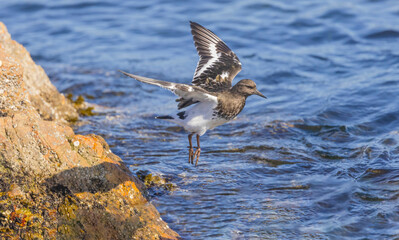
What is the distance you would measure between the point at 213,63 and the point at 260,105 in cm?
268

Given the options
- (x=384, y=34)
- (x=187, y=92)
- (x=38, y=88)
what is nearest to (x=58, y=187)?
(x=187, y=92)

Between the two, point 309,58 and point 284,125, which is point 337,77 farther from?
point 284,125

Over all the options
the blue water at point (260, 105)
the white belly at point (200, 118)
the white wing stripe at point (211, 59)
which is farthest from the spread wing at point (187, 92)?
the blue water at point (260, 105)

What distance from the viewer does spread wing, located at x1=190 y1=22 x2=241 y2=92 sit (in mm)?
6555

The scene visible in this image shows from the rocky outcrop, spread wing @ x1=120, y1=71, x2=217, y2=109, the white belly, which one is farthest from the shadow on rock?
the white belly

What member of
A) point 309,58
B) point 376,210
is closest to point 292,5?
point 309,58

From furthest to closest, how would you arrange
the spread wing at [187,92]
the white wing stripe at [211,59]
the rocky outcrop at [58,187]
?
the white wing stripe at [211,59] < the spread wing at [187,92] < the rocky outcrop at [58,187]

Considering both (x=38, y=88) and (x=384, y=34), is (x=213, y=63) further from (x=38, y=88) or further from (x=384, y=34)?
(x=384, y=34)

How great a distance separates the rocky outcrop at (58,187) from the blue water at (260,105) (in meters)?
0.83

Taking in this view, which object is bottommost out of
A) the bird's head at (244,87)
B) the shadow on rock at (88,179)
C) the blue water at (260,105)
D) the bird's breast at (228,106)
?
the blue water at (260,105)

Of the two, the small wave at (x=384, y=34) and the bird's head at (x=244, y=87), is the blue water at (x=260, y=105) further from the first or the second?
the bird's head at (x=244, y=87)

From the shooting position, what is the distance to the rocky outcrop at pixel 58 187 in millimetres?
4254

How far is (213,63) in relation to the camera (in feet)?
22.0

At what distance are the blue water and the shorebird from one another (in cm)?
74
